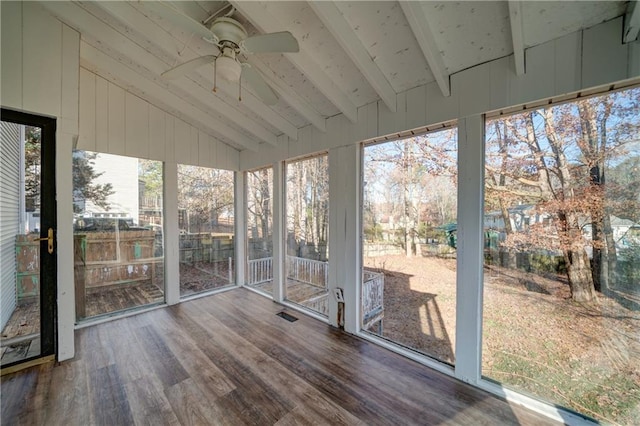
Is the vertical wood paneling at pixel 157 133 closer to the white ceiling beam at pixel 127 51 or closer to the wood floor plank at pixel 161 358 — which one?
the white ceiling beam at pixel 127 51

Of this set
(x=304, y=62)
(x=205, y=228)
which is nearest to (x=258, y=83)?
(x=304, y=62)

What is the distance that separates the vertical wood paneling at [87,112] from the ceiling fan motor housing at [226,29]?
251 centimetres

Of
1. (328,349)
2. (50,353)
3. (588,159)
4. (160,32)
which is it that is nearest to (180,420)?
(328,349)

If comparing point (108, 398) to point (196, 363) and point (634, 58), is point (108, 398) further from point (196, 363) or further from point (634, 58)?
point (634, 58)

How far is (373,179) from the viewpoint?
120 inches

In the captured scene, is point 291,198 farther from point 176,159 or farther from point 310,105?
point 176,159

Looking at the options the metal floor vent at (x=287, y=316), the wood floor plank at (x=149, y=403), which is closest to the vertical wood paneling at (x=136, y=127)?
the wood floor plank at (x=149, y=403)

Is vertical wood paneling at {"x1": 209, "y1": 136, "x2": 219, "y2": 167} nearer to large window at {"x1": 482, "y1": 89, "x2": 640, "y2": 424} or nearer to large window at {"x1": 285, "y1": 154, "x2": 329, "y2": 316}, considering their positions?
large window at {"x1": 285, "y1": 154, "x2": 329, "y2": 316}

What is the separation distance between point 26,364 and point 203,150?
330 cm

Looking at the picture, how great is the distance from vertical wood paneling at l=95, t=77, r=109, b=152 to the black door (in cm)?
82

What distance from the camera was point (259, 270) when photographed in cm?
472

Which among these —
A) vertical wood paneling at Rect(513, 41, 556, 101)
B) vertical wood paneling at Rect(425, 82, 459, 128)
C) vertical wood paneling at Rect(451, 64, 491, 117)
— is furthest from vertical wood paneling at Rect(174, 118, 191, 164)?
vertical wood paneling at Rect(513, 41, 556, 101)

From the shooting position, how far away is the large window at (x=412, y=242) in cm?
245

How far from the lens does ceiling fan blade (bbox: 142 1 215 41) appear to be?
4.51 ft
